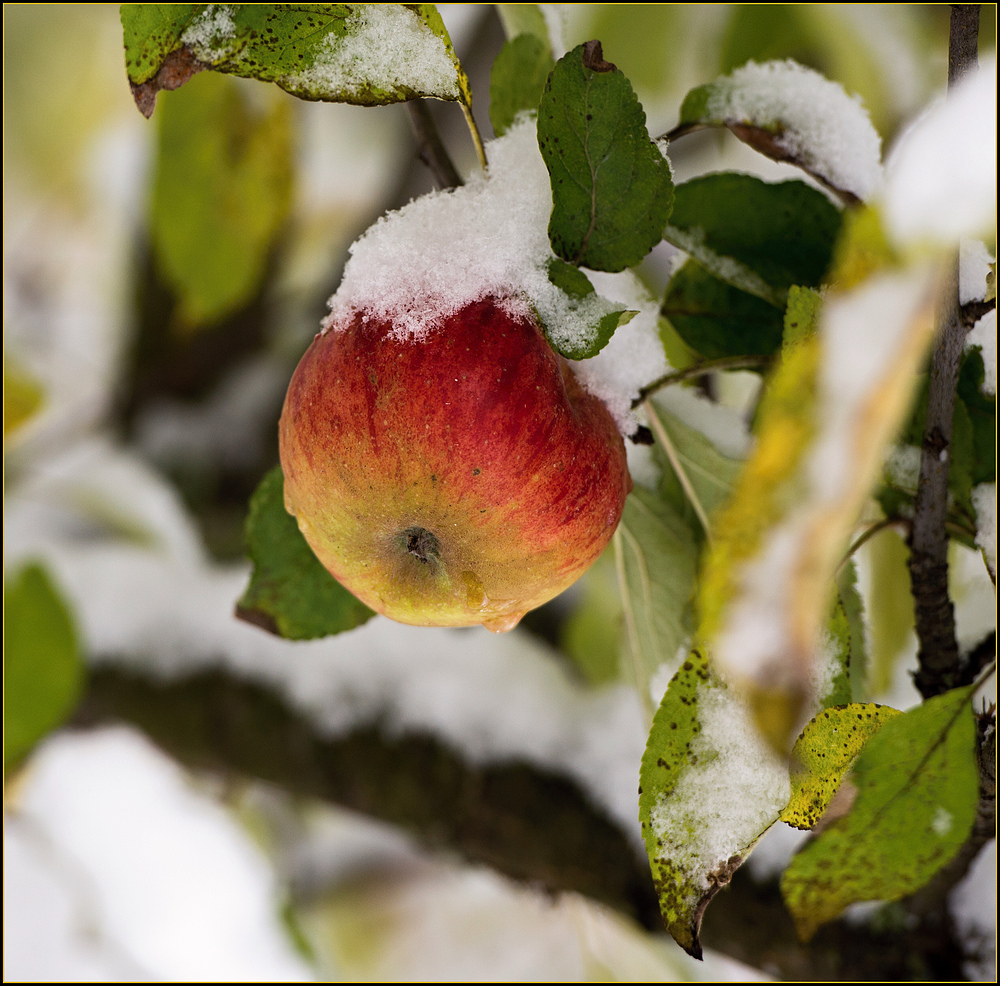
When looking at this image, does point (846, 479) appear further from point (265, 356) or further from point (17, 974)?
point (265, 356)

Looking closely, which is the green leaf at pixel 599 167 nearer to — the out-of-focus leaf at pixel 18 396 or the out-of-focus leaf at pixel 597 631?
the out-of-focus leaf at pixel 597 631

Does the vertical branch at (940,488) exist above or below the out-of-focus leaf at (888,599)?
above

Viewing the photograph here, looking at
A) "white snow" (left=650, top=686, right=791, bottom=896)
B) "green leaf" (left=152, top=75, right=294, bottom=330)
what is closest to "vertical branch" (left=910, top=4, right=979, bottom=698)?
"white snow" (left=650, top=686, right=791, bottom=896)

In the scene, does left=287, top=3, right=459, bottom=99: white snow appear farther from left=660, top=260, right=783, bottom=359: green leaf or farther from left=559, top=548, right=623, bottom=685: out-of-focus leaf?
left=559, top=548, right=623, bottom=685: out-of-focus leaf

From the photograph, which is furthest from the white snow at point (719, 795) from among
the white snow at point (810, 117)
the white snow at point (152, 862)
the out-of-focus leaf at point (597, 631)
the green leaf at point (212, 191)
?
the green leaf at point (212, 191)

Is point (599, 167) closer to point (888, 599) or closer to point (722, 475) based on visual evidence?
point (722, 475)
